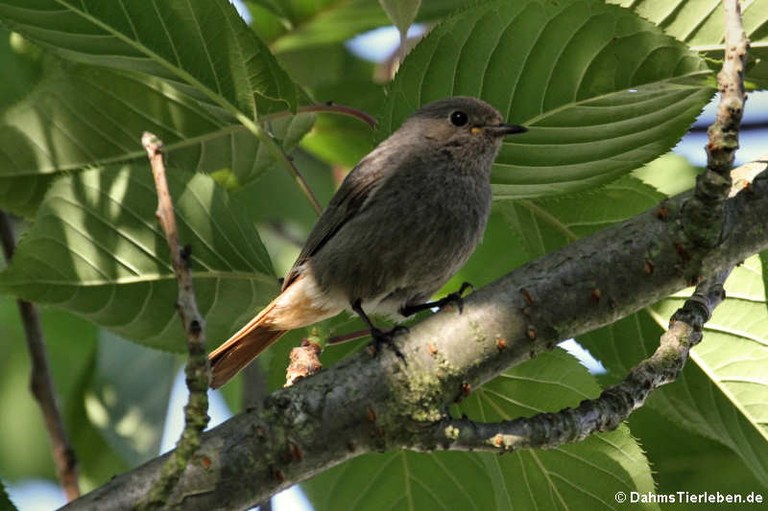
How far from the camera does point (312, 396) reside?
9.00ft

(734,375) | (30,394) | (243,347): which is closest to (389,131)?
(243,347)

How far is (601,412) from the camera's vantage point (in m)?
2.94

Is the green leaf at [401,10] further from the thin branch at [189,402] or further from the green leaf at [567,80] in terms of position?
the thin branch at [189,402]

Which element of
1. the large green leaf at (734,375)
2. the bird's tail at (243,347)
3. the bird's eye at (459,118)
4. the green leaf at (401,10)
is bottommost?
the large green leaf at (734,375)

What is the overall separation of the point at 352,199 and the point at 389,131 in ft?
2.22

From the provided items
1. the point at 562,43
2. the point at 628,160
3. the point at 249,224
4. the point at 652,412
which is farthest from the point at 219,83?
the point at 652,412

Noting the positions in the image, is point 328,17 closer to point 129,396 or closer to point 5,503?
point 129,396

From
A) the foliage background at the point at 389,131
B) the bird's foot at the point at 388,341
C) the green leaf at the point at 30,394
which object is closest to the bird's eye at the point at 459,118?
the foliage background at the point at 389,131

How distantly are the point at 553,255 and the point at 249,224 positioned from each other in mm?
1090

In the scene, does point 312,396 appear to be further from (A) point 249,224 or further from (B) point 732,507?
(B) point 732,507

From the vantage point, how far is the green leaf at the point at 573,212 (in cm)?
374

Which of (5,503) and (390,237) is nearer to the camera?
(5,503)

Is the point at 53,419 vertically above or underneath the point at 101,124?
underneath

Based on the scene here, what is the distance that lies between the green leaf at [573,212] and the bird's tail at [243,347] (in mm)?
1002
